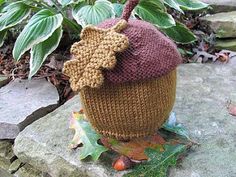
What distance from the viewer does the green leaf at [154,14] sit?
169 cm

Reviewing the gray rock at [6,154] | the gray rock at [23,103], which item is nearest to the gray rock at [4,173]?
the gray rock at [6,154]

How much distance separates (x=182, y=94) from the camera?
146 centimetres

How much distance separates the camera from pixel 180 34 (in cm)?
187

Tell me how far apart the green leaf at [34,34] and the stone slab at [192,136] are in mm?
267

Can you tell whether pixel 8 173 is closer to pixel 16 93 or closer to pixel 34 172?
pixel 34 172

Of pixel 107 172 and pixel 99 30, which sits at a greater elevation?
pixel 99 30

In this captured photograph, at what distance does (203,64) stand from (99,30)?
102cm

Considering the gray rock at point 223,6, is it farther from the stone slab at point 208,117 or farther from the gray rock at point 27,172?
the gray rock at point 27,172

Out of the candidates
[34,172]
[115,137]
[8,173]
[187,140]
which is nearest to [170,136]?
[187,140]

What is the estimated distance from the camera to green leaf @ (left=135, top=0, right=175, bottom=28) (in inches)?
66.7

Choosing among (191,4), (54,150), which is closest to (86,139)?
(54,150)

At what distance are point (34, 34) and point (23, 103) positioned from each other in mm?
274

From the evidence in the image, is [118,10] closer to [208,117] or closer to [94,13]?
[94,13]

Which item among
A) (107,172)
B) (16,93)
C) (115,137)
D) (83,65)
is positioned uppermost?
(83,65)
